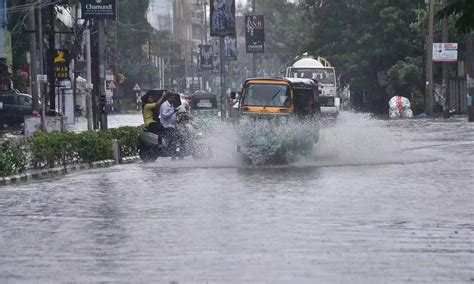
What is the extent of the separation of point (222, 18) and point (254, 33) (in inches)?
586

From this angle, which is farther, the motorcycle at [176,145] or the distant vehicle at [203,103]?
the distant vehicle at [203,103]

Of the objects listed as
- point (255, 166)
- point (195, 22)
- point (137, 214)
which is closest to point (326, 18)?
point (255, 166)

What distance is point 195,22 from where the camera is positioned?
7854 inches

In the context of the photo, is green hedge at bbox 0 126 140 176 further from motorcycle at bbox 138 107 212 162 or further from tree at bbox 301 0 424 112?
tree at bbox 301 0 424 112

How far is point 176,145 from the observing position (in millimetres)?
Answer: 32562

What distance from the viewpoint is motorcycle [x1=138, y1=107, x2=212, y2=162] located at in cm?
3250

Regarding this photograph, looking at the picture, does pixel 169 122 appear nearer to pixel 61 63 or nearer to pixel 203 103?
pixel 61 63

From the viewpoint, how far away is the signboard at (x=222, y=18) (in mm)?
59781

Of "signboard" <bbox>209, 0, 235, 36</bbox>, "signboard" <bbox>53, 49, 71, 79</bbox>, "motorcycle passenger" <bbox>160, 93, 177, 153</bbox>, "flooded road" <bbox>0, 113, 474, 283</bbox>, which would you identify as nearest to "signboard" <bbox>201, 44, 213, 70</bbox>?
"signboard" <bbox>209, 0, 235, 36</bbox>

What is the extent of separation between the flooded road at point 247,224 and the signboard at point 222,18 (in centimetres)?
3057

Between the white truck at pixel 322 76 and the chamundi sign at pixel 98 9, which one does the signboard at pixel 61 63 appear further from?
the white truck at pixel 322 76

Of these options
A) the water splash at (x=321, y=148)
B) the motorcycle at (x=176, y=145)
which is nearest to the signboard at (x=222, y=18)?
the water splash at (x=321, y=148)

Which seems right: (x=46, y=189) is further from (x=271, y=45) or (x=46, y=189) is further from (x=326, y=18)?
(x=271, y=45)

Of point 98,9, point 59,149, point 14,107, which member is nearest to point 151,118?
point 59,149
